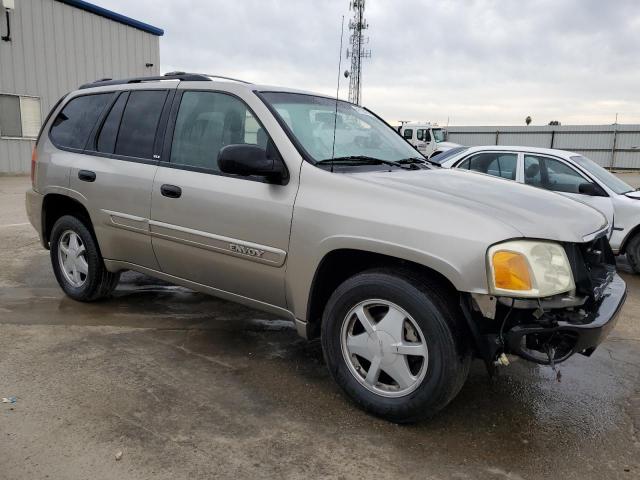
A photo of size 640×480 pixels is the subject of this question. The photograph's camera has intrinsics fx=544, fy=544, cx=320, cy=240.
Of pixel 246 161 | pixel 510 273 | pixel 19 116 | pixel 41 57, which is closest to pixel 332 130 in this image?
pixel 246 161

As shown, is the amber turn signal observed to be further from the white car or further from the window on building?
the window on building

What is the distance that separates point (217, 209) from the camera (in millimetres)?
3410

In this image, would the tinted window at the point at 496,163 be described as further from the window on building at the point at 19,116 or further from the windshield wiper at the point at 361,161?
the window on building at the point at 19,116

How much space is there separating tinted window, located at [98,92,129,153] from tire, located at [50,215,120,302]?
27.7 inches

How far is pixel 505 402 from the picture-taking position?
3221 mm

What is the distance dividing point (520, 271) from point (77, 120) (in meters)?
3.85

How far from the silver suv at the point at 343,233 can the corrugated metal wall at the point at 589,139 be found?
85.8 ft

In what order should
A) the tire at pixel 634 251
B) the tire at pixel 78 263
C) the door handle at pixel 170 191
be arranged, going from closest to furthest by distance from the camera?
the door handle at pixel 170 191
the tire at pixel 78 263
the tire at pixel 634 251

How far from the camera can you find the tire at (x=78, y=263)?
4484 millimetres

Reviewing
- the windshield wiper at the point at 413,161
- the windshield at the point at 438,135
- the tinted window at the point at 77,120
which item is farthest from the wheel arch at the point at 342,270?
the windshield at the point at 438,135

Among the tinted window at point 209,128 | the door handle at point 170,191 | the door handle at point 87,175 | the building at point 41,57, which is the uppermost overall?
the building at point 41,57

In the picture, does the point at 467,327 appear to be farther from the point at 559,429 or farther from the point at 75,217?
A: the point at 75,217

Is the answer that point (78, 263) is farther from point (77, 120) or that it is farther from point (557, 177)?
point (557, 177)

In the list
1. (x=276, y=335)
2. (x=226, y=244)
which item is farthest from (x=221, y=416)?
(x=276, y=335)
